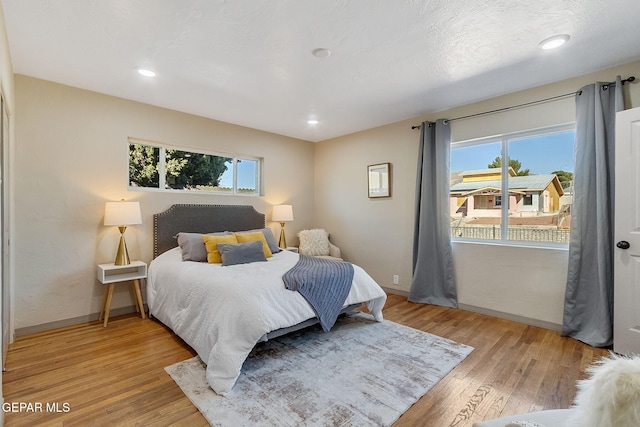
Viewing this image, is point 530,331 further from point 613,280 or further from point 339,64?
point 339,64

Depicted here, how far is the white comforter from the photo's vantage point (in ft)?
7.06

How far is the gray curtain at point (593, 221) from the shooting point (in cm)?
266

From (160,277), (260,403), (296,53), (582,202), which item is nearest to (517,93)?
(582,202)

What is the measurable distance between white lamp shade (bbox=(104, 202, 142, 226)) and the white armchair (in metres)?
2.35

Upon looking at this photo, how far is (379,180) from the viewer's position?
4598 mm

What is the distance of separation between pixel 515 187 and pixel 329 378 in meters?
2.89

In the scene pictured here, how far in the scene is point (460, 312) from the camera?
3.63 metres

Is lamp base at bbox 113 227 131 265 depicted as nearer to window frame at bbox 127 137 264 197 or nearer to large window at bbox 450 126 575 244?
window frame at bbox 127 137 264 197

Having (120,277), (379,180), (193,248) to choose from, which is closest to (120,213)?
(120,277)

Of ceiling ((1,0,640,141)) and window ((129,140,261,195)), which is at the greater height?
ceiling ((1,0,640,141))

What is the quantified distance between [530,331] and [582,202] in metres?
1.35

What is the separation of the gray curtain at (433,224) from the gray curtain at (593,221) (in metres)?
1.20

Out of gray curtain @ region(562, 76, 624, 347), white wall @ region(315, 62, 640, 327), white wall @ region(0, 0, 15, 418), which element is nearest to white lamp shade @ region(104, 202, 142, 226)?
white wall @ region(0, 0, 15, 418)

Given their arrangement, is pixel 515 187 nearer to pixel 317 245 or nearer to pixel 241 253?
pixel 317 245
